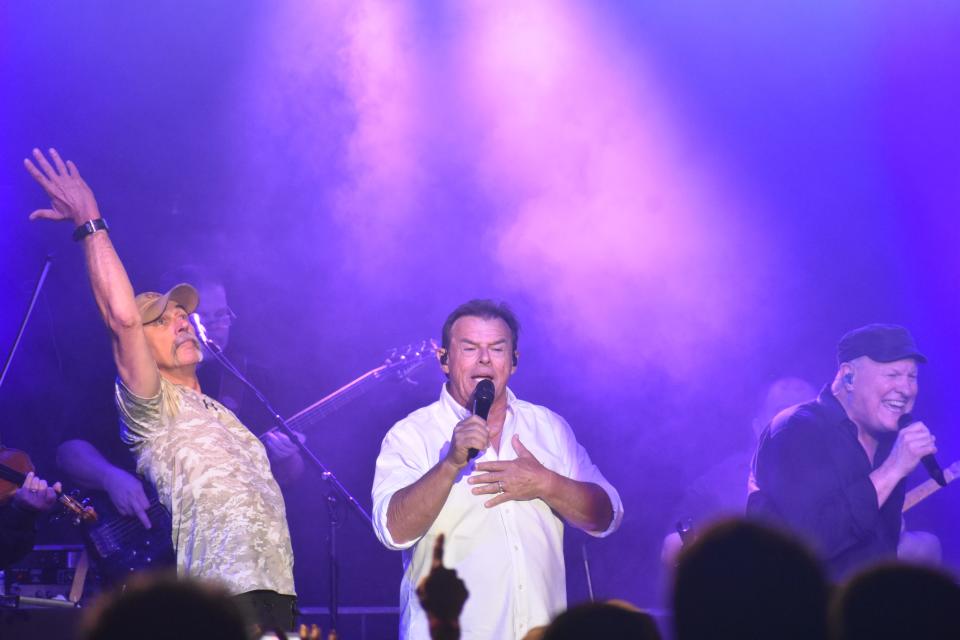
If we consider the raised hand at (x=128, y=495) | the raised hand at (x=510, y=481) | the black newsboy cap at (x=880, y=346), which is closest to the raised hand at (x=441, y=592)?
the raised hand at (x=510, y=481)

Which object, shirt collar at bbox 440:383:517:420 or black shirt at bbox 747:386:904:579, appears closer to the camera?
shirt collar at bbox 440:383:517:420

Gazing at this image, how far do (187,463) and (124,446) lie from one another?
1606mm

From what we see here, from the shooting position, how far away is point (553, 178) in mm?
6273

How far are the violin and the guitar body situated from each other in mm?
86

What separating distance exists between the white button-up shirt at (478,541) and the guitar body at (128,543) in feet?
3.07

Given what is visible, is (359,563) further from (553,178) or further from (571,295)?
(553,178)

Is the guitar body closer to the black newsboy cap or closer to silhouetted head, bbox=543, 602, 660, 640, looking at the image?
silhouetted head, bbox=543, 602, 660, 640

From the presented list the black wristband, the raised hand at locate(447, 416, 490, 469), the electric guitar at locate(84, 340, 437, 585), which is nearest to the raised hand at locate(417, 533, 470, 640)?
the raised hand at locate(447, 416, 490, 469)

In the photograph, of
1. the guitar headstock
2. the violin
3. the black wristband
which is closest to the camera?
the black wristband

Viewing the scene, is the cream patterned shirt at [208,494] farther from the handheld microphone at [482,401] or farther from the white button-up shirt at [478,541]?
the handheld microphone at [482,401]

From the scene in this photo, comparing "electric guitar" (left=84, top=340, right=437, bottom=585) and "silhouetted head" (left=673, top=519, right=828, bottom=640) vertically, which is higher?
"electric guitar" (left=84, top=340, right=437, bottom=585)

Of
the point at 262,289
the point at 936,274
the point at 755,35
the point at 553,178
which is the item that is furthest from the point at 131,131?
the point at 936,274

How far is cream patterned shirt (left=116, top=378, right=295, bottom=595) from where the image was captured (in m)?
3.32

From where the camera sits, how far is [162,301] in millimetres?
3883
